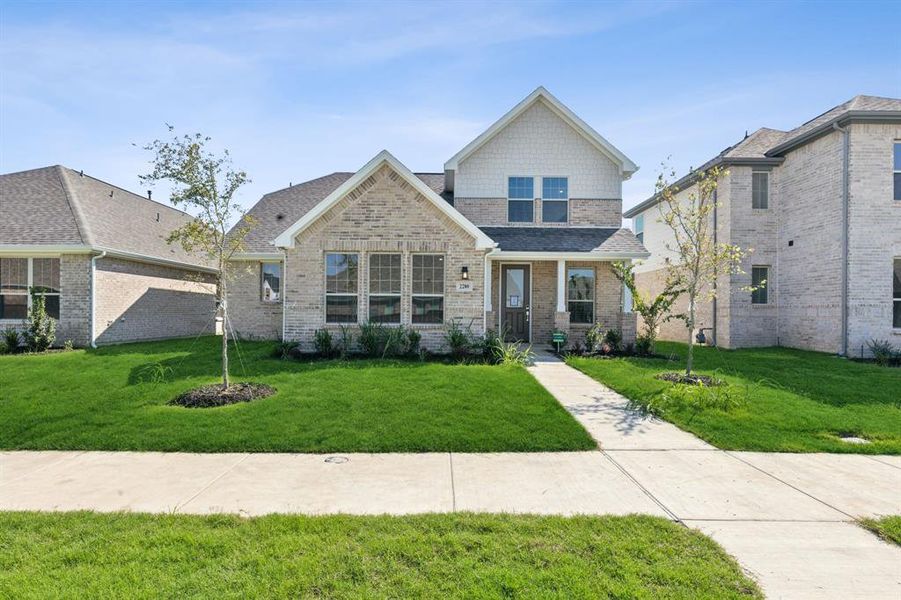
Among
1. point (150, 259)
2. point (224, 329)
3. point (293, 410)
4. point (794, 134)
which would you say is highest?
point (794, 134)

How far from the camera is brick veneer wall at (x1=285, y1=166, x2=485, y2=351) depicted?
12.4 metres

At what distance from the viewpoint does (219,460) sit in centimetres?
552

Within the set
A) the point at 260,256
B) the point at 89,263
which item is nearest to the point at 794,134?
the point at 260,256

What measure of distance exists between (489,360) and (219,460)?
7.21 metres

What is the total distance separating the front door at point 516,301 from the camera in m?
15.6

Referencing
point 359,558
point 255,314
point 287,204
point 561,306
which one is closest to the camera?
point 359,558

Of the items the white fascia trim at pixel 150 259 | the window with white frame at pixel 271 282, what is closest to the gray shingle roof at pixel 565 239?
the window with white frame at pixel 271 282

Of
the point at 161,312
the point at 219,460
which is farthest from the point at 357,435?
the point at 161,312

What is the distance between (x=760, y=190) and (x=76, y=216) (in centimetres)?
2422

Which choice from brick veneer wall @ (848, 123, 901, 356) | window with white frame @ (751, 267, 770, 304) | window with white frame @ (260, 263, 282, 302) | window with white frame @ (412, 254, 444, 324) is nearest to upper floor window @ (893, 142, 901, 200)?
brick veneer wall @ (848, 123, 901, 356)

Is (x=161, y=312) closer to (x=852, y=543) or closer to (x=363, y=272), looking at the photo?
(x=363, y=272)

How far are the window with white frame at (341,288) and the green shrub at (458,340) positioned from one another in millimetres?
2752

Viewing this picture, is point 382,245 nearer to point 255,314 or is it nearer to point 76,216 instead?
point 255,314

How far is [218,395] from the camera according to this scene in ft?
25.5
